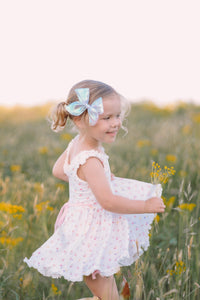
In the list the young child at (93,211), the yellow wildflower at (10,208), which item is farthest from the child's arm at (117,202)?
the yellow wildflower at (10,208)

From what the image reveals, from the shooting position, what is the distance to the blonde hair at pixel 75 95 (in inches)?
74.7

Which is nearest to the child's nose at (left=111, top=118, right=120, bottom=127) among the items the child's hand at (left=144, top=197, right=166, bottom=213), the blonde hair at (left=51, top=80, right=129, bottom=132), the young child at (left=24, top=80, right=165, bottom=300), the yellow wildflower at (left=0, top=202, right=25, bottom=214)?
the young child at (left=24, top=80, right=165, bottom=300)

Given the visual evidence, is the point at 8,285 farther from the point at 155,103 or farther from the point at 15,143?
the point at 155,103

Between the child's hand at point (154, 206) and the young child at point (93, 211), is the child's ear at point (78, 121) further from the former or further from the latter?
the child's hand at point (154, 206)

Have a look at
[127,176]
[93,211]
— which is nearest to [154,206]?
[93,211]

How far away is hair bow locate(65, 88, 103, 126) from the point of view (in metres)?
1.83

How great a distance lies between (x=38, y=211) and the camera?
2.59 meters

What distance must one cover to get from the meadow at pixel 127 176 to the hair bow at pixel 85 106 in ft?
1.12

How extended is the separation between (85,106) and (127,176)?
5.68 feet

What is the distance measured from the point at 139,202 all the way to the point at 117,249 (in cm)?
29

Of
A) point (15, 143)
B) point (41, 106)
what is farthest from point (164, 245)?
point (41, 106)

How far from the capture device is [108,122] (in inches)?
73.2

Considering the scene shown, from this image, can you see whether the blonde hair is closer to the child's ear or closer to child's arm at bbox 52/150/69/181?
the child's ear

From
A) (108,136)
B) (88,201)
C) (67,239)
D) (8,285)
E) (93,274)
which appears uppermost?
(108,136)
